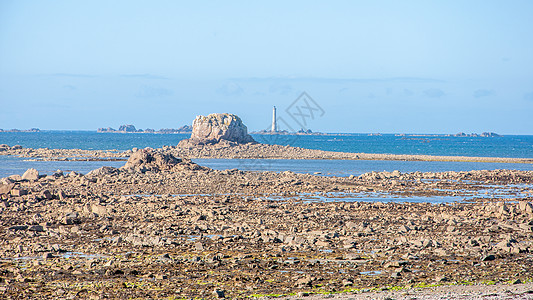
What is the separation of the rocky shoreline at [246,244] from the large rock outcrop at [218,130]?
60012 millimetres

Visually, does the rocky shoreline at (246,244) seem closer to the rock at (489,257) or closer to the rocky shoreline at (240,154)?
the rock at (489,257)

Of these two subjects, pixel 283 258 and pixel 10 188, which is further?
pixel 10 188

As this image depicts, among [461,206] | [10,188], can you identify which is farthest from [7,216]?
[461,206]

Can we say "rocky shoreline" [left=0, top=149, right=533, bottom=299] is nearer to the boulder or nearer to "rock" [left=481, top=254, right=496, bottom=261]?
"rock" [left=481, top=254, right=496, bottom=261]

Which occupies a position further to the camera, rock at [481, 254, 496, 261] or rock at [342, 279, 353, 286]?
rock at [481, 254, 496, 261]

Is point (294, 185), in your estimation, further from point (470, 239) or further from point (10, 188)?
point (470, 239)

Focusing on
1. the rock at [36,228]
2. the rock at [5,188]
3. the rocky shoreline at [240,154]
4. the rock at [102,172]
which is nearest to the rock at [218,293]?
the rock at [36,228]

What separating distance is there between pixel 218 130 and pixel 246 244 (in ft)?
246

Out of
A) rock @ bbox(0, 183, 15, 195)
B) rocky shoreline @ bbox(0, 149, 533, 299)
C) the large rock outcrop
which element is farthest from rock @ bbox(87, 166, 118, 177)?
the large rock outcrop

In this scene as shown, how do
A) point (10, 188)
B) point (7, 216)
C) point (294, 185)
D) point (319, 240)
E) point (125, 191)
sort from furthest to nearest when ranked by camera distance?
point (294, 185) → point (125, 191) → point (10, 188) → point (7, 216) → point (319, 240)

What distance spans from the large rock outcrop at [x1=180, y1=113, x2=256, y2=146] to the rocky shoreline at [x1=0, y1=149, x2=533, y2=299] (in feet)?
197

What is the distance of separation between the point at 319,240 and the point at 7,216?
11471 mm

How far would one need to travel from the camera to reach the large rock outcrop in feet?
294

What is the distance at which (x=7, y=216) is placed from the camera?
20094 mm
